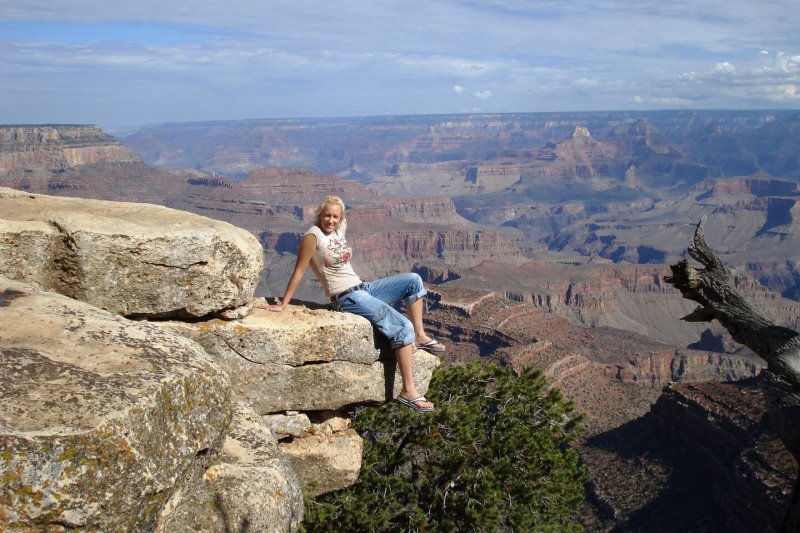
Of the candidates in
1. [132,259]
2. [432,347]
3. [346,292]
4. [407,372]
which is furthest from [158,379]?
[432,347]

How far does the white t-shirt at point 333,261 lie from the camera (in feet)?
30.0

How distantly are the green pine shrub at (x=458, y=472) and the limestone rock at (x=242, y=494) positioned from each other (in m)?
3.71

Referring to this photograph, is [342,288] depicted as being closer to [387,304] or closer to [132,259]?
[387,304]

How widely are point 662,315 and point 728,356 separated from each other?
4654 cm

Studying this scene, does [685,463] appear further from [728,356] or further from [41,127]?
[41,127]

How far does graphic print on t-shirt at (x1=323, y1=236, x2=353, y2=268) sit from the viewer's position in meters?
9.17

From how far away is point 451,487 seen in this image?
11680 mm

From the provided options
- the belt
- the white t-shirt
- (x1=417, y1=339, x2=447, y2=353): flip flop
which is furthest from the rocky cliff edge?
the white t-shirt

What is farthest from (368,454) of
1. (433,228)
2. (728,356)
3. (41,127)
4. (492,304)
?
(41,127)

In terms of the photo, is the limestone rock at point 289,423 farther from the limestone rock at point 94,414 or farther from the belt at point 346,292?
the limestone rock at point 94,414

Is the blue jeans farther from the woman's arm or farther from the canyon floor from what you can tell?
the canyon floor

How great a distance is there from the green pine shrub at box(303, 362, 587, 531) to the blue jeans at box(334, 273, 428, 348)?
2.89 meters

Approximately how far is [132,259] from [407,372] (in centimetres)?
372

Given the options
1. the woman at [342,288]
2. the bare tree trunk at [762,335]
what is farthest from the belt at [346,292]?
the bare tree trunk at [762,335]
